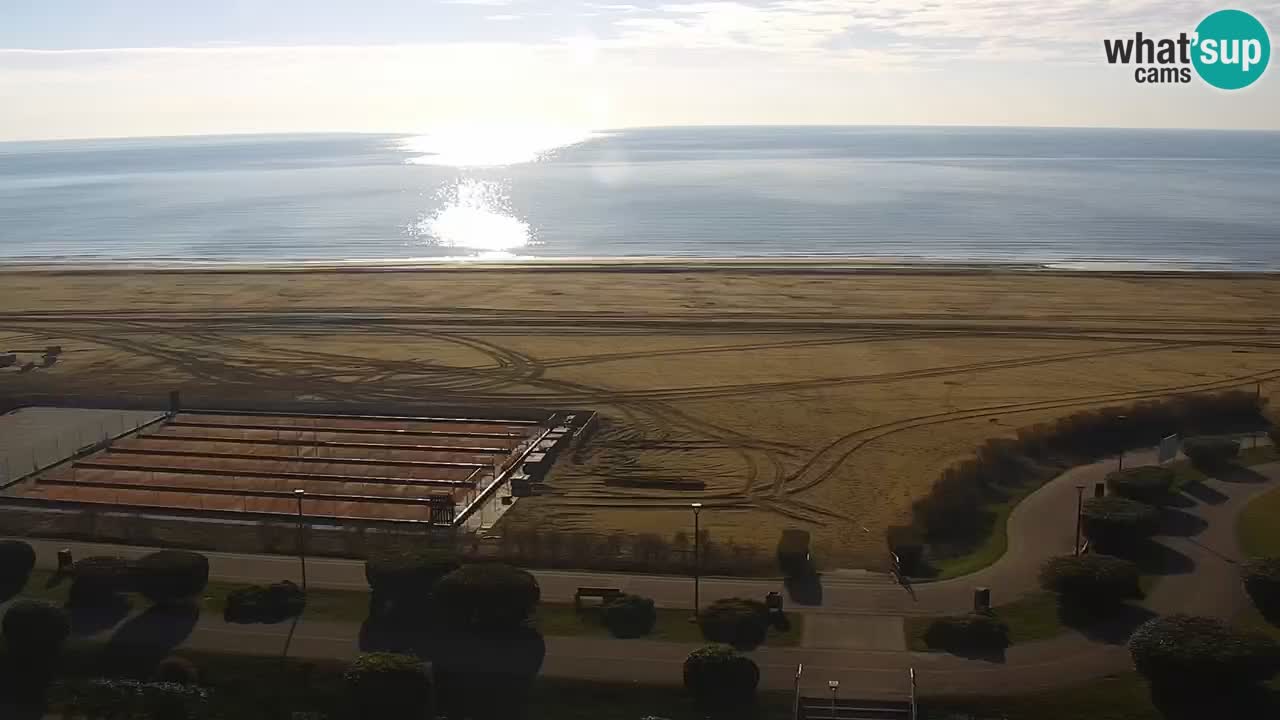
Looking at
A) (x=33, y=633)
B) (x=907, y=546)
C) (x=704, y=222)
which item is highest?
(x=704, y=222)

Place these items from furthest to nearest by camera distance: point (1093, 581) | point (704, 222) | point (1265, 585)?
point (704, 222) < point (1093, 581) < point (1265, 585)

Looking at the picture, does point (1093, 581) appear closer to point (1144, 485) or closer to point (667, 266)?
point (1144, 485)

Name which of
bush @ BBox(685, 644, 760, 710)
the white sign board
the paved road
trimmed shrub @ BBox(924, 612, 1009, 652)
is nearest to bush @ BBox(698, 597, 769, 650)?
the paved road

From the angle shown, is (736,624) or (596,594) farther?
(596,594)

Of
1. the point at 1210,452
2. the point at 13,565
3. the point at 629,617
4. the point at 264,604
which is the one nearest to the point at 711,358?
the point at 1210,452

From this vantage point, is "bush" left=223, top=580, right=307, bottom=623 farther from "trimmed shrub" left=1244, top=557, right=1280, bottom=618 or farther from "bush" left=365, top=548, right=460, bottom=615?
"trimmed shrub" left=1244, top=557, right=1280, bottom=618
